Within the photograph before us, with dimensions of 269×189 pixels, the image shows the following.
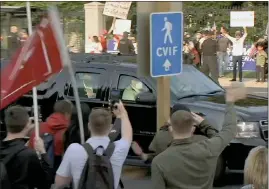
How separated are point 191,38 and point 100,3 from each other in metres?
8.92

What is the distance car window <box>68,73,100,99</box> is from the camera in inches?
424

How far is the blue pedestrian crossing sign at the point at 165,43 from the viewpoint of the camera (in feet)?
22.3

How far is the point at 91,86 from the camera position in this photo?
10852 mm

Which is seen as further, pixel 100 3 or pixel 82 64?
pixel 100 3

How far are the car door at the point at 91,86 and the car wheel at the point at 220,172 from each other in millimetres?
2076

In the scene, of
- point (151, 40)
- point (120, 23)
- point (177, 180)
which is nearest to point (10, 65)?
point (177, 180)

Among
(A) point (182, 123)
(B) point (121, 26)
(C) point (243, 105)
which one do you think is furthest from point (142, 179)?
(B) point (121, 26)

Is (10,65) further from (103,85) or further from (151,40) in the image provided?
(103,85)

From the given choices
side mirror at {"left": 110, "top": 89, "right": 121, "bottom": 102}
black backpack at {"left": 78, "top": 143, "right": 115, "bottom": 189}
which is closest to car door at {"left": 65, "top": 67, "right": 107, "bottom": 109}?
side mirror at {"left": 110, "top": 89, "right": 121, "bottom": 102}

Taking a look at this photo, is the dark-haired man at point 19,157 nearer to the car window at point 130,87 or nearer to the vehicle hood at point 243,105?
the vehicle hood at point 243,105

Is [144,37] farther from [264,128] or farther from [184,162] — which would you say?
[264,128]

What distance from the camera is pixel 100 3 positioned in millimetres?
36438

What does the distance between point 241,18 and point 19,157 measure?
83.2ft

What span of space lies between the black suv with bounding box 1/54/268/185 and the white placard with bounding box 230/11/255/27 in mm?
18400
